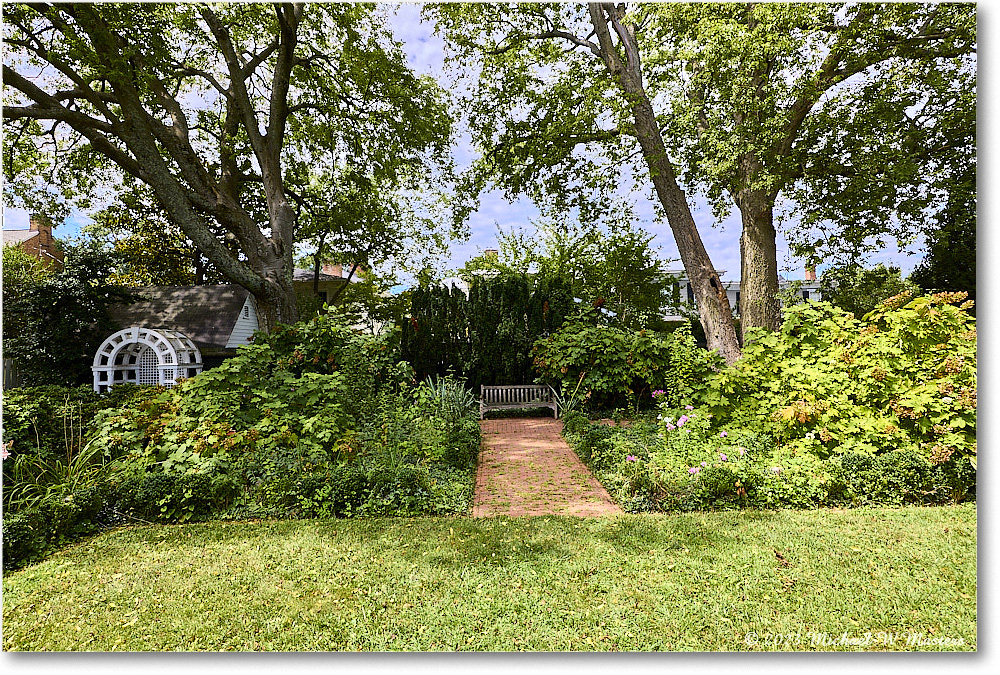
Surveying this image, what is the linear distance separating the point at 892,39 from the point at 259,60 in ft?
31.1

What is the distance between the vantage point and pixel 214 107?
9.97m

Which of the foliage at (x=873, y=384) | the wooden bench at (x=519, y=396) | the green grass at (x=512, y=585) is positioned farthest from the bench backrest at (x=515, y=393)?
the green grass at (x=512, y=585)

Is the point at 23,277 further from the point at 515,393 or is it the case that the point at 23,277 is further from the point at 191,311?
the point at 515,393

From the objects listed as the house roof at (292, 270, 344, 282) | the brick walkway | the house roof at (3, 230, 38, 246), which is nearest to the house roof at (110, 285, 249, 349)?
the house roof at (3, 230, 38, 246)

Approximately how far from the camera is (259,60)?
8.36m

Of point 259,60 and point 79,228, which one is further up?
point 259,60

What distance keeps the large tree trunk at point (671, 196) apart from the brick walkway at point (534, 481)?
2993 mm

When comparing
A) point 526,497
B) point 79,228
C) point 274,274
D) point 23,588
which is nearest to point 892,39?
point 526,497

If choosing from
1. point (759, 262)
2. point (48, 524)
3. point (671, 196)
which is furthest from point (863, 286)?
point (48, 524)

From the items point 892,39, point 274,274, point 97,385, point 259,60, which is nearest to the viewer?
point 892,39

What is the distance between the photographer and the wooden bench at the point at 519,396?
928cm

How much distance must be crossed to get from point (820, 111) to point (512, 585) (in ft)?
24.2

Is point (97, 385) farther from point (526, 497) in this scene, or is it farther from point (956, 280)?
point (956, 280)

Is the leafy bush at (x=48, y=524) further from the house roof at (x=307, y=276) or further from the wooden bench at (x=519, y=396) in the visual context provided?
the house roof at (x=307, y=276)
